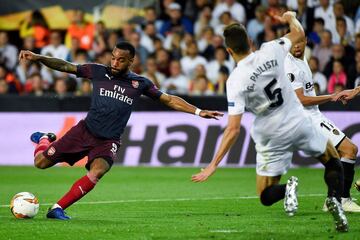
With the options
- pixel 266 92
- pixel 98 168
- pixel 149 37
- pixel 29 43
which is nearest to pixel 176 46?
pixel 149 37

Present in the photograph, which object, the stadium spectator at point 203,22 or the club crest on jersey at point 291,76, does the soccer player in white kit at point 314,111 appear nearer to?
the club crest on jersey at point 291,76

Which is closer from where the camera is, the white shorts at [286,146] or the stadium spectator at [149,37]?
the white shorts at [286,146]

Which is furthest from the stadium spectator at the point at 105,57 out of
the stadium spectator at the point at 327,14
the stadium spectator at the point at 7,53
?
the stadium spectator at the point at 327,14

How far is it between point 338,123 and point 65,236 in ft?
34.8

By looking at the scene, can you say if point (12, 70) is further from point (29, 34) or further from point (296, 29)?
point (296, 29)

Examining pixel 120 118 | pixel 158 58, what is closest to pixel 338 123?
pixel 158 58

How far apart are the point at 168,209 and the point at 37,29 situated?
40.3 ft

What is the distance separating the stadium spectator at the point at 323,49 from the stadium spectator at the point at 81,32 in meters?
5.80

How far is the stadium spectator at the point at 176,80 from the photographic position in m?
21.9

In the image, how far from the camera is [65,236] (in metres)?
9.85

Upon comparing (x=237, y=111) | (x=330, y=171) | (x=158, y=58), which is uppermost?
(x=237, y=111)

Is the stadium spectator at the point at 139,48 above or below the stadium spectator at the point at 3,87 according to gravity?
above

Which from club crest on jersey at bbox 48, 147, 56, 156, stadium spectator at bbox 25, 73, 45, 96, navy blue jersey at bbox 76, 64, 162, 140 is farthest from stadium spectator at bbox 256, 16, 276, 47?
club crest on jersey at bbox 48, 147, 56, 156

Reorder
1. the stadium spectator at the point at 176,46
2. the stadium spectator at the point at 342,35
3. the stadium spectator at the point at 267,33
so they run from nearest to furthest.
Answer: the stadium spectator at the point at 267,33 < the stadium spectator at the point at 342,35 < the stadium spectator at the point at 176,46
